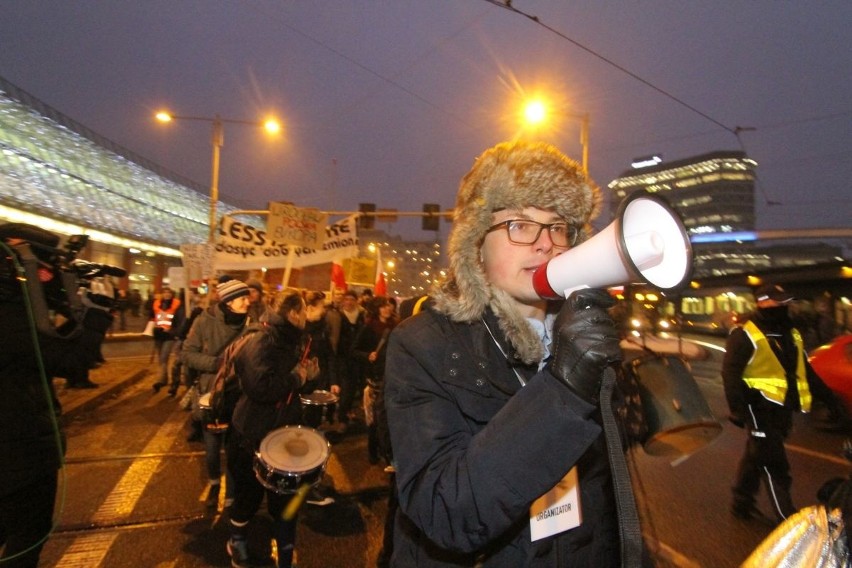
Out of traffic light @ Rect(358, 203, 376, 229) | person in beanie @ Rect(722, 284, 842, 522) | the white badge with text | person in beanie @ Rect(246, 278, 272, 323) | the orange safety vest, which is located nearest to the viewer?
the white badge with text

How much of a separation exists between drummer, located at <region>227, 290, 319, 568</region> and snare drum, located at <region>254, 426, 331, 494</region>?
0.53 feet

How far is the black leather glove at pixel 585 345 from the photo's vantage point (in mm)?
1060

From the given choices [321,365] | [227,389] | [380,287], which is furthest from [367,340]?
[227,389]

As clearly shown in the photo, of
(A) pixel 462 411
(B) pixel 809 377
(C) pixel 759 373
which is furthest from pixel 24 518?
(B) pixel 809 377

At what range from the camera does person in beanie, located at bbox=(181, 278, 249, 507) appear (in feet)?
15.8

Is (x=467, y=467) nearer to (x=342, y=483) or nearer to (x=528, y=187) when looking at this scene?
(x=528, y=187)

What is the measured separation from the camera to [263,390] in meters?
3.58

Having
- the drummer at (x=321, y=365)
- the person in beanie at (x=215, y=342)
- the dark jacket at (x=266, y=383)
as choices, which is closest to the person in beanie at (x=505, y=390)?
the dark jacket at (x=266, y=383)

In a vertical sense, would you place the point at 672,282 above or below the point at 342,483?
above

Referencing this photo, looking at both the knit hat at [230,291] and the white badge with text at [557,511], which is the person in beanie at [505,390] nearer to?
the white badge with text at [557,511]

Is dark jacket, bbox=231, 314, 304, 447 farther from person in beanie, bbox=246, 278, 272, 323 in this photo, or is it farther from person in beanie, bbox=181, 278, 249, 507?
person in beanie, bbox=246, 278, 272, 323

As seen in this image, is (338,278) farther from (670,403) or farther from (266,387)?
(670,403)

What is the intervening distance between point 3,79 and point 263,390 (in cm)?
3298

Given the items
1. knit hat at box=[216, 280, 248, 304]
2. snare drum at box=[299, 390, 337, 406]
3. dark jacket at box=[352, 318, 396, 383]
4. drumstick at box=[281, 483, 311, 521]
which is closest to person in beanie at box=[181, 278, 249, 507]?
knit hat at box=[216, 280, 248, 304]
